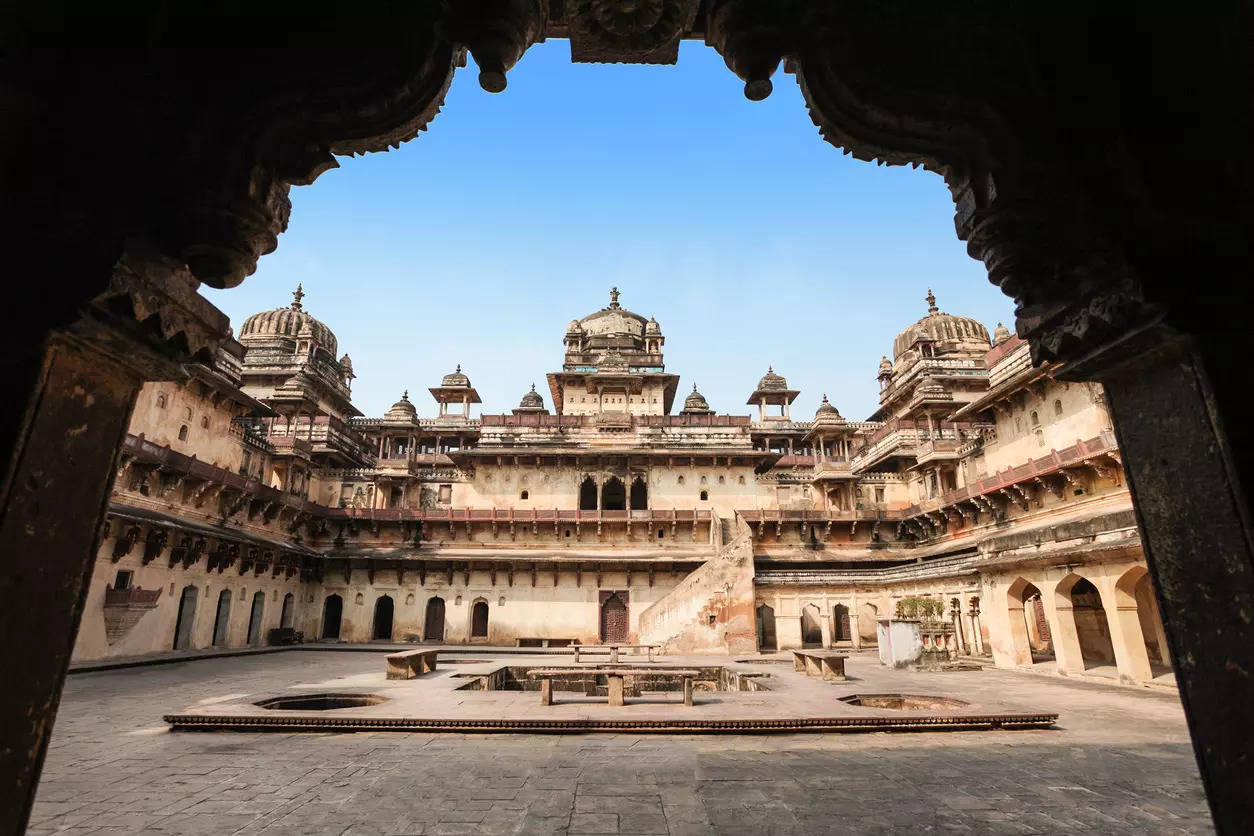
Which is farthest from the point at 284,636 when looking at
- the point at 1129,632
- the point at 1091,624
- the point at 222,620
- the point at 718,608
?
the point at 1091,624

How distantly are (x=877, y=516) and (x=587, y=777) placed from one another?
29.0 meters

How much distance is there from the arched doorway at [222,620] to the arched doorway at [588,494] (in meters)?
15.9

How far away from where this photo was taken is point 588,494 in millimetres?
34125

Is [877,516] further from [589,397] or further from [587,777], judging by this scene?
[587,777]

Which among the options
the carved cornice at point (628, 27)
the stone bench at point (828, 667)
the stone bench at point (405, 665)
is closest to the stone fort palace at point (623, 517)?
the stone bench at point (828, 667)

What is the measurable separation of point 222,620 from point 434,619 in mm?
9103

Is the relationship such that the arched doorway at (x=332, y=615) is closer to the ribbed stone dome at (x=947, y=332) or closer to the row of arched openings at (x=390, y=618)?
the row of arched openings at (x=390, y=618)

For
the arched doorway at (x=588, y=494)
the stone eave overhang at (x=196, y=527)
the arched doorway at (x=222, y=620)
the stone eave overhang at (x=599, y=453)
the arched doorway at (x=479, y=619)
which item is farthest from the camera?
the arched doorway at (x=588, y=494)

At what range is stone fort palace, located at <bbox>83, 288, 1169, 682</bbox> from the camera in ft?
65.9

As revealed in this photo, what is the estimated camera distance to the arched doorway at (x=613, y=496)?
34.8 metres

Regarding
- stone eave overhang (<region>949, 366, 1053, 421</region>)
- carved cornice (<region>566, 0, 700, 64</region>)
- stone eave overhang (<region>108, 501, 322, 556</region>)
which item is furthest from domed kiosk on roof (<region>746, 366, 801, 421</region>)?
carved cornice (<region>566, 0, 700, 64</region>)

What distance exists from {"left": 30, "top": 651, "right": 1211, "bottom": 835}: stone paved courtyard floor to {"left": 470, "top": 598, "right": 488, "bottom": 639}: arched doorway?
20873 mm

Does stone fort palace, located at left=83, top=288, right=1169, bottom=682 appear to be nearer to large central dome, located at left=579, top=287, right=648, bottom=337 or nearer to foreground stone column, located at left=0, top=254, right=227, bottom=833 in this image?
large central dome, located at left=579, top=287, right=648, bottom=337

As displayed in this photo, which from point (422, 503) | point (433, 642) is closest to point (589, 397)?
point (422, 503)
